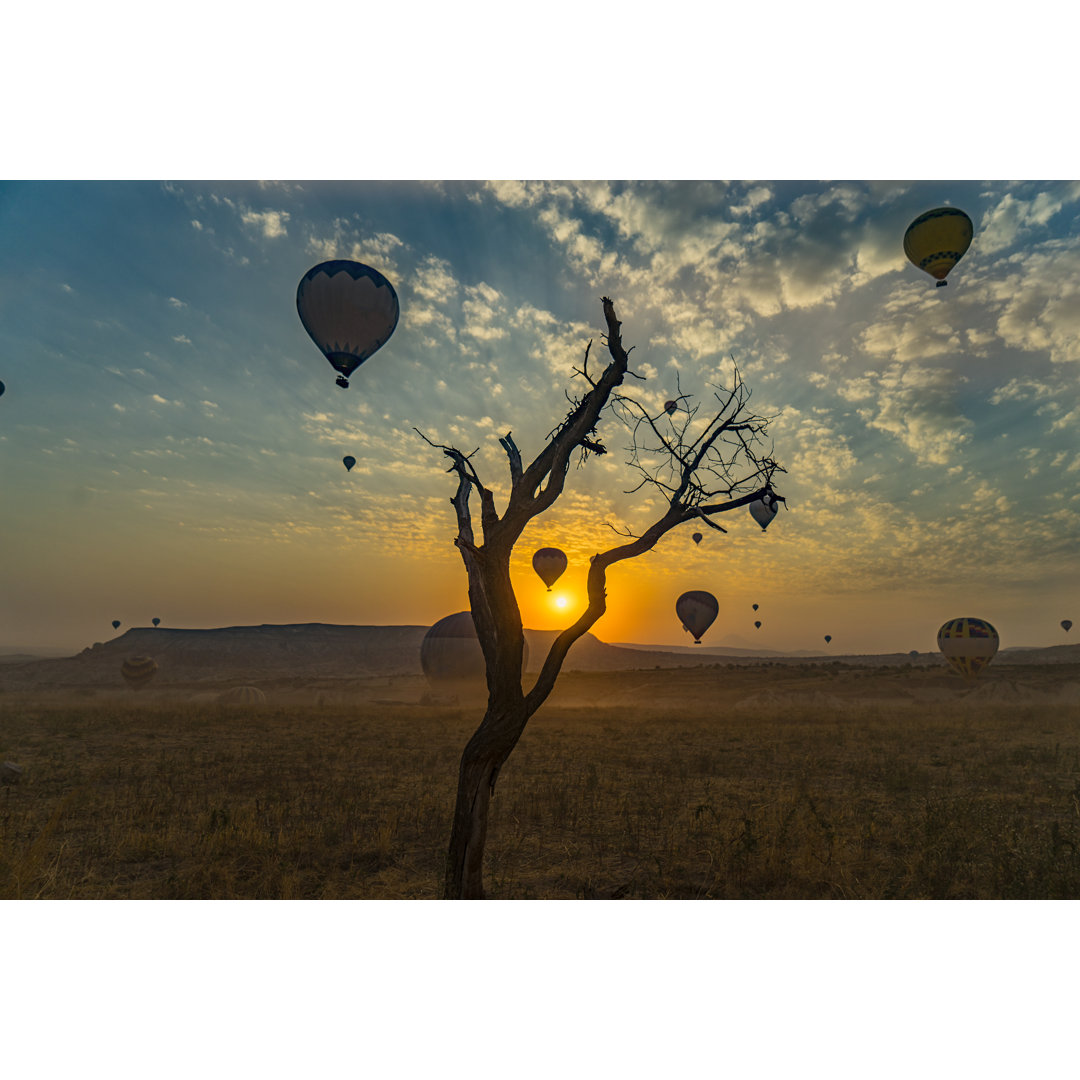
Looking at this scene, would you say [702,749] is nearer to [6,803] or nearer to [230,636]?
[6,803]

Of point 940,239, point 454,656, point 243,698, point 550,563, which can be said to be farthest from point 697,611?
point 243,698

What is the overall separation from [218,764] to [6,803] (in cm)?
451

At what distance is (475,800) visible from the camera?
608cm

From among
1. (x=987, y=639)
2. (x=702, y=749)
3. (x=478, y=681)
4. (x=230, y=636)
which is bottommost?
(x=230, y=636)

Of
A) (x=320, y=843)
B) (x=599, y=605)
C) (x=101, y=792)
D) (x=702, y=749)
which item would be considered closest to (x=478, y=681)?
(x=702, y=749)

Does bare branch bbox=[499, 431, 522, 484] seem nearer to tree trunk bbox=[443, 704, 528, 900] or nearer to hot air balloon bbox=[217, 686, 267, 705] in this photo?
tree trunk bbox=[443, 704, 528, 900]

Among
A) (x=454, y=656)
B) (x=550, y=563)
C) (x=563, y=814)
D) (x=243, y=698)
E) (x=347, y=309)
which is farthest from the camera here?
(x=454, y=656)

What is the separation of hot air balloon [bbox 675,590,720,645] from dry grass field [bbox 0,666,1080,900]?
1950 cm

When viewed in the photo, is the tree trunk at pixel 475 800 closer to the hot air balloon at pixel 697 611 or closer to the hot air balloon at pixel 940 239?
the hot air balloon at pixel 940 239

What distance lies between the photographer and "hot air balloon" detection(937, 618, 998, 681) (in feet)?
136

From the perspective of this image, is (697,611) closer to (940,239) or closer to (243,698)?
(940,239)

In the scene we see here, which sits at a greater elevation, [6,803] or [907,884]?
[907,884]

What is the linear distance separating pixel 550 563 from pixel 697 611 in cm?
1495

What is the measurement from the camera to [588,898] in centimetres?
655
